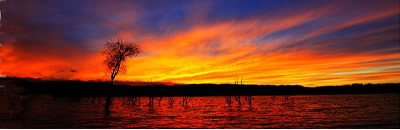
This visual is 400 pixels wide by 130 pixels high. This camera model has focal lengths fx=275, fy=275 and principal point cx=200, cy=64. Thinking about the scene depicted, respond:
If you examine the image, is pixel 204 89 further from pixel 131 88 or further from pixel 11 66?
pixel 11 66

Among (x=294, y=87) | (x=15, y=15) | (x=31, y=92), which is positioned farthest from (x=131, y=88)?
(x=15, y=15)

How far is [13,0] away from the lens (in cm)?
1242

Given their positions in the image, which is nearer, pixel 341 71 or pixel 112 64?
pixel 341 71

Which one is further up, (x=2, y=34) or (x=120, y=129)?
(x=2, y=34)

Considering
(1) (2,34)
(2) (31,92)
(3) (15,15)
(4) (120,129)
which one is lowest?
(4) (120,129)

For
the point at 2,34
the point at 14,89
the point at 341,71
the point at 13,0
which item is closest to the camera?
the point at 2,34

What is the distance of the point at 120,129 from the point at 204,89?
120471 mm

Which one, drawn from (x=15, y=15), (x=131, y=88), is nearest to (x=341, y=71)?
(x=15, y=15)

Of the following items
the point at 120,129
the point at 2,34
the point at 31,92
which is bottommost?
the point at 120,129

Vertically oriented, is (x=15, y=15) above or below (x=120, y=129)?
above

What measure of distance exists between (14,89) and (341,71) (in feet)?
83.3

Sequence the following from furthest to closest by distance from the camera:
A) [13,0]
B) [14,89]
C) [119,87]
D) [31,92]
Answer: [119,87], [31,92], [14,89], [13,0]

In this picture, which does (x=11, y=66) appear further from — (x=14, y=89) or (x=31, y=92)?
(x=31, y=92)

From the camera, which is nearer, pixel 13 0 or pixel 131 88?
pixel 13 0
